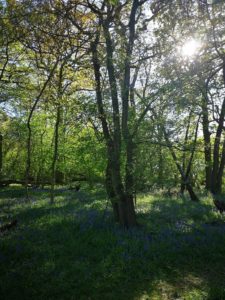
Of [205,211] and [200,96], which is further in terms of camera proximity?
[205,211]

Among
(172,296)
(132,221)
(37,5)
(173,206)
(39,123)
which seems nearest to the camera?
(172,296)

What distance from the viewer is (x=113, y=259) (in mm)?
7883

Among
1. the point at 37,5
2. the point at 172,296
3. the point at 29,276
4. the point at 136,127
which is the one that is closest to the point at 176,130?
the point at 136,127

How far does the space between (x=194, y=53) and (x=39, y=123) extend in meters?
21.4

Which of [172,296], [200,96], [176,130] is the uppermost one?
[200,96]

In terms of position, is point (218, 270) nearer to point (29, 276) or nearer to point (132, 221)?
point (132, 221)

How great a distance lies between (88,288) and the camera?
6316mm

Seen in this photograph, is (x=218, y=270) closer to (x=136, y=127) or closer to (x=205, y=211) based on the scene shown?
(x=136, y=127)

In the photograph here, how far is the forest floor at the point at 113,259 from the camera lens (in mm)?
6211

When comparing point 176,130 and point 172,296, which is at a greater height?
point 176,130

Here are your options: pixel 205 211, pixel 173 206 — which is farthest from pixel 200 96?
pixel 173 206

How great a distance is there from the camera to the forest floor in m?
6.21

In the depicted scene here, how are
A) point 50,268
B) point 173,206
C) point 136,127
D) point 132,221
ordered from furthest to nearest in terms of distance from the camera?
point 173,206 → point 132,221 → point 136,127 → point 50,268

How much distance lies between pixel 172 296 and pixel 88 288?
1.82m
